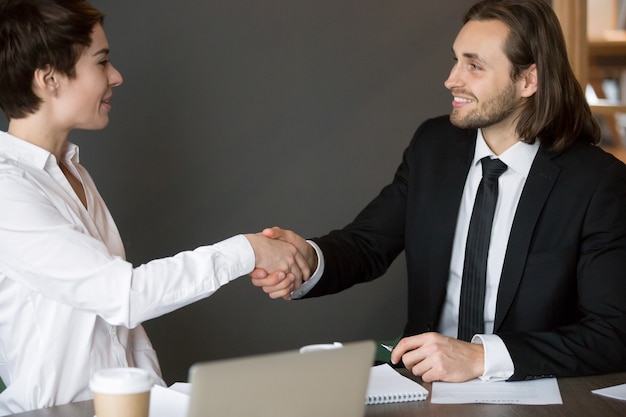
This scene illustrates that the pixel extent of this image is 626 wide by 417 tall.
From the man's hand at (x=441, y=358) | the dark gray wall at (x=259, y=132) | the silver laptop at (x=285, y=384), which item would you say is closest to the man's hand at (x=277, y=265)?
the man's hand at (x=441, y=358)

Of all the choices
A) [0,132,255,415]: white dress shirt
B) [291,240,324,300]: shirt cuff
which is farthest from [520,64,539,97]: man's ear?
[0,132,255,415]: white dress shirt

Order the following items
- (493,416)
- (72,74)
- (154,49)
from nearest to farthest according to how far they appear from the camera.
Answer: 1. (493,416)
2. (72,74)
3. (154,49)

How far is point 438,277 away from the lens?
2490 mm

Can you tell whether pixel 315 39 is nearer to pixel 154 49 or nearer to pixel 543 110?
pixel 154 49

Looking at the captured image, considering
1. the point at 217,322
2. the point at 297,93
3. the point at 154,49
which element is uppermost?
the point at 154,49

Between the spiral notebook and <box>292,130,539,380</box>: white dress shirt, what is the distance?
65cm

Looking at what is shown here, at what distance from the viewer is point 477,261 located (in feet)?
7.96

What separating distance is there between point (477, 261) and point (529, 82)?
584mm

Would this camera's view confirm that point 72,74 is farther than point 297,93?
No

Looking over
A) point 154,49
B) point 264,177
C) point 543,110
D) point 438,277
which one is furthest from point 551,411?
point 154,49

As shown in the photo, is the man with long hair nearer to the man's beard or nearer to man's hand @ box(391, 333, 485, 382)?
the man's beard

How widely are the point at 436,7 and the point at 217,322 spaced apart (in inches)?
64.7

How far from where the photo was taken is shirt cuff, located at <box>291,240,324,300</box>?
101 inches

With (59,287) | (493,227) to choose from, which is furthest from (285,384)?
(493,227)
